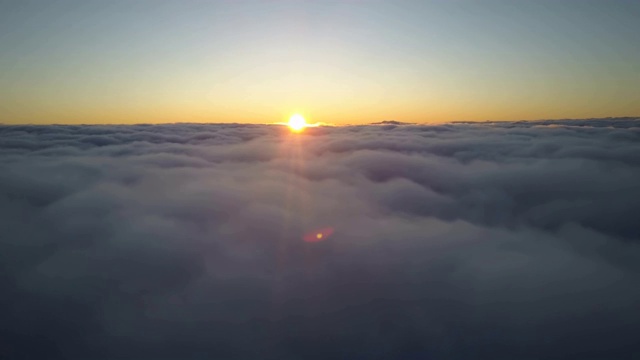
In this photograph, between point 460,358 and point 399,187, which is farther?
point 399,187

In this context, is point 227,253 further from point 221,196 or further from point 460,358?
point 460,358

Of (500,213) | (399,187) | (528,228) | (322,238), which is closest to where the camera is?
(322,238)

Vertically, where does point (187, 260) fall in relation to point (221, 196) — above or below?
below

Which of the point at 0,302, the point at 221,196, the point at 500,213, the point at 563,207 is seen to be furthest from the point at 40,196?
the point at 563,207

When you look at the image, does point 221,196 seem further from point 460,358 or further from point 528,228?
point 528,228

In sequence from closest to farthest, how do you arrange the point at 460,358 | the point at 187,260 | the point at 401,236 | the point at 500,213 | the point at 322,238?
the point at 460,358, the point at 187,260, the point at 322,238, the point at 401,236, the point at 500,213

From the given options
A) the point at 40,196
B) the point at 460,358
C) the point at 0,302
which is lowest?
the point at 460,358
